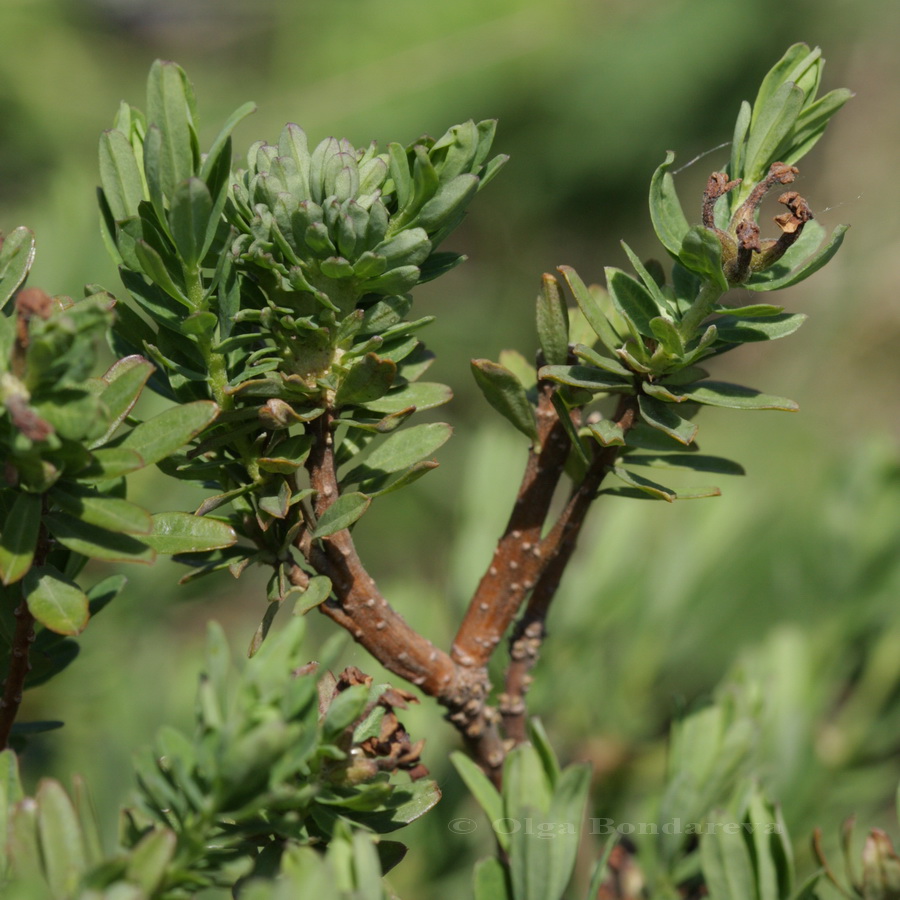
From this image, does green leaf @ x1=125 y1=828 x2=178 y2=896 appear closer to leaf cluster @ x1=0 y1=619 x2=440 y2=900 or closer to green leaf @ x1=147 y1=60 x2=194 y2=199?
leaf cluster @ x1=0 y1=619 x2=440 y2=900

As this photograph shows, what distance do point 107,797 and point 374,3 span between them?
1978 millimetres

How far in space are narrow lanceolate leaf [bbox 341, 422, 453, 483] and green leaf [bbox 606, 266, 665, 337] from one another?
0.31 ft

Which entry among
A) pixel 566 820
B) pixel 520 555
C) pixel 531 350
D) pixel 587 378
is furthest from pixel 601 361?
pixel 531 350

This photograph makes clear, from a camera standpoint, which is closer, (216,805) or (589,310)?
(216,805)

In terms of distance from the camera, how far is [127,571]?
0.96 metres

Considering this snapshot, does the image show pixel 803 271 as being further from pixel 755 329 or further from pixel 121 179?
pixel 121 179

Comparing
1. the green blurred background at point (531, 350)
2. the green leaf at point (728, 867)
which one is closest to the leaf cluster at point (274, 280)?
the green leaf at point (728, 867)

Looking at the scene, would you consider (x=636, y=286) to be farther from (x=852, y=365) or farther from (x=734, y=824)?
(x=852, y=365)

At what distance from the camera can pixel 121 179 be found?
1.31ft

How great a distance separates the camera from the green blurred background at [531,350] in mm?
A: 846

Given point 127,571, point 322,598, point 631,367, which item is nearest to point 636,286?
point 631,367

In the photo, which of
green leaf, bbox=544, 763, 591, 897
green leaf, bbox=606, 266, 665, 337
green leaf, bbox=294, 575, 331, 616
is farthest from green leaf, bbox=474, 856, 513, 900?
green leaf, bbox=606, 266, 665, 337

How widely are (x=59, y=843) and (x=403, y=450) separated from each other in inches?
8.4

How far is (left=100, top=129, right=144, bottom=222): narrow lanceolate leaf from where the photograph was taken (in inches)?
15.6
